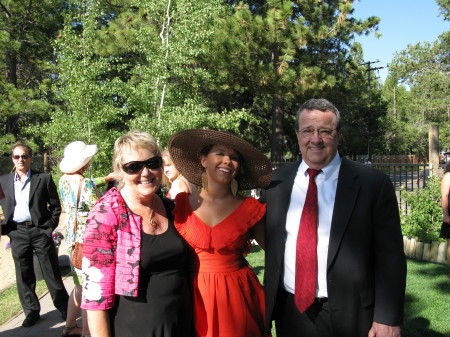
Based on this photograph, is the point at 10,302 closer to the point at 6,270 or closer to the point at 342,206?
the point at 6,270

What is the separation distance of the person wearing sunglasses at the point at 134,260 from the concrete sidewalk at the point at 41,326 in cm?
284

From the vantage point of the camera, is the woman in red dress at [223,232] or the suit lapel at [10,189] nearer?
the woman in red dress at [223,232]

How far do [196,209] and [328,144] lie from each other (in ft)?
3.06

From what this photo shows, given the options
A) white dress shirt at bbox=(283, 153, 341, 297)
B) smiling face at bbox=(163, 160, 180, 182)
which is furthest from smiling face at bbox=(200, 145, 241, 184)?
smiling face at bbox=(163, 160, 180, 182)

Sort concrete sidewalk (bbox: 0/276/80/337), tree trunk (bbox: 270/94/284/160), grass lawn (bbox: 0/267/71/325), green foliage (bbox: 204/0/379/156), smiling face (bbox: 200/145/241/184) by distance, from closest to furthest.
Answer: smiling face (bbox: 200/145/241/184) → concrete sidewalk (bbox: 0/276/80/337) → grass lawn (bbox: 0/267/71/325) → green foliage (bbox: 204/0/379/156) → tree trunk (bbox: 270/94/284/160)

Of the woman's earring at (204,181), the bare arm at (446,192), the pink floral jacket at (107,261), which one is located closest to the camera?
the pink floral jacket at (107,261)

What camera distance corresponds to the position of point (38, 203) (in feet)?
16.1

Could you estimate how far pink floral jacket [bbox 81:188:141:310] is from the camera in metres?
2.01

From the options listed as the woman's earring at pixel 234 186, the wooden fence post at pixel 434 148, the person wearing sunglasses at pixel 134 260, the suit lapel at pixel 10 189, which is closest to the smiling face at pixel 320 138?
the woman's earring at pixel 234 186

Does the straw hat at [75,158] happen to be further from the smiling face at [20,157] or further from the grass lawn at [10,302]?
A: the grass lawn at [10,302]

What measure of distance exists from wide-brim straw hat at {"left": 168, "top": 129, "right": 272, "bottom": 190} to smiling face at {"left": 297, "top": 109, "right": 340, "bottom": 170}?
392 millimetres

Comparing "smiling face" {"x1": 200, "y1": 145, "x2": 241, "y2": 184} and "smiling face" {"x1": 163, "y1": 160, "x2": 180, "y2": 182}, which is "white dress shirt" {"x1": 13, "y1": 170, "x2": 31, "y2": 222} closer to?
"smiling face" {"x1": 163, "y1": 160, "x2": 180, "y2": 182}

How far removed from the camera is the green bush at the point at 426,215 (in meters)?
6.95

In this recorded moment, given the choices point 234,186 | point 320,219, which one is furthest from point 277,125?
point 320,219
